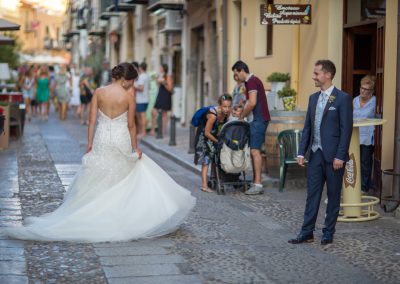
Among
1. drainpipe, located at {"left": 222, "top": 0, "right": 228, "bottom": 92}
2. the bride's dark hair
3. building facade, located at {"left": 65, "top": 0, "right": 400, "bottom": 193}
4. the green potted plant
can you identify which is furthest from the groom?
drainpipe, located at {"left": 222, "top": 0, "right": 228, "bottom": 92}

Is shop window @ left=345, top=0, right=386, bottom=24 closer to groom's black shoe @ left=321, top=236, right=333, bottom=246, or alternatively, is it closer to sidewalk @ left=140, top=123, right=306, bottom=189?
sidewalk @ left=140, top=123, right=306, bottom=189

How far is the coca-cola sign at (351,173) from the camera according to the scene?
379 inches

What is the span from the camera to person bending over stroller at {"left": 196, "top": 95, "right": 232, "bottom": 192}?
11906mm

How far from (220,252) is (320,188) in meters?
1.20

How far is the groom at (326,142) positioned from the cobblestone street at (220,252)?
29cm

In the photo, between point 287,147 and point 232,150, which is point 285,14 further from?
→ point 232,150

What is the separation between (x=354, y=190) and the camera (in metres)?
9.77

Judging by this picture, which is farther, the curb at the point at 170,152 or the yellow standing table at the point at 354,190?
the curb at the point at 170,152

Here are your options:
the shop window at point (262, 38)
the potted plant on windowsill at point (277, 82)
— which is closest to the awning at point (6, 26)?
the shop window at point (262, 38)

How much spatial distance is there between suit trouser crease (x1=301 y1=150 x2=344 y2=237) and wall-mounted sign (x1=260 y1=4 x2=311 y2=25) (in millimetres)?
5375

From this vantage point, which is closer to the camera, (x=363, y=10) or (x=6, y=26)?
(x=363, y=10)

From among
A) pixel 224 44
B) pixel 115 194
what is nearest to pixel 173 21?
pixel 224 44

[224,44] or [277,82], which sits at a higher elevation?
[224,44]

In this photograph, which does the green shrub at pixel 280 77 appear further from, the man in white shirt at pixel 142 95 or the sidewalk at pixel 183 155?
the man in white shirt at pixel 142 95
